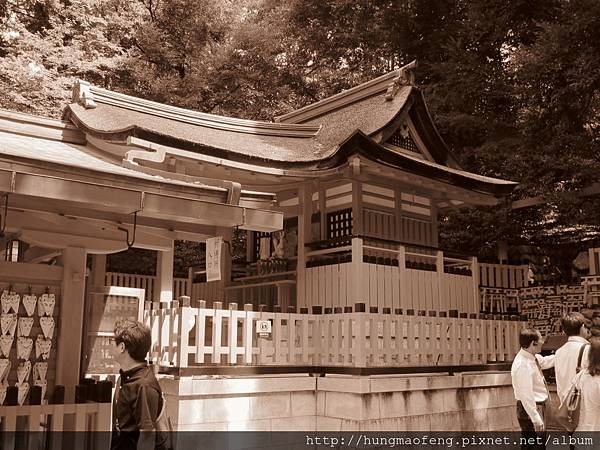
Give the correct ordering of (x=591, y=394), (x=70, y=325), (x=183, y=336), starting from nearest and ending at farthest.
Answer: (x=591, y=394) < (x=70, y=325) < (x=183, y=336)

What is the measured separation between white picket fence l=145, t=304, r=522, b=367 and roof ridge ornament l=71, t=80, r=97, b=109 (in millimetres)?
4765

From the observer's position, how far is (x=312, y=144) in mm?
14328

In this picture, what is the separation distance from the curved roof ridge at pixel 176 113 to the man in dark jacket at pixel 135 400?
8.17 metres

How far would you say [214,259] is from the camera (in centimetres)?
840

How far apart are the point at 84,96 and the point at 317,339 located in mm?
6502

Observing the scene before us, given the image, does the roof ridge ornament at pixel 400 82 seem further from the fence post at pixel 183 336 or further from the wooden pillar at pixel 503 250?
the fence post at pixel 183 336

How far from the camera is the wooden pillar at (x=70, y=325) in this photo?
7.21 m

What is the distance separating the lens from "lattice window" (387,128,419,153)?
1420cm

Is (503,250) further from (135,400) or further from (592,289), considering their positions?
(135,400)

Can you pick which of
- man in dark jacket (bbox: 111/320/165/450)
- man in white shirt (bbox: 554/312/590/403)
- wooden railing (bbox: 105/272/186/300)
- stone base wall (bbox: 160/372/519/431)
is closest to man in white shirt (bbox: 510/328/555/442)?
man in white shirt (bbox: 554/312/590/403)

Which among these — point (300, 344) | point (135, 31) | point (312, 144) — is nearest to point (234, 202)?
point (300, 344)

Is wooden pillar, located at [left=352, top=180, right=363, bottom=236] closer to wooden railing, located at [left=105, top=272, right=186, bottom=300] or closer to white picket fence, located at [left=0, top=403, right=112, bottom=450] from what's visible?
white picket fence, located at [left=0, top=403, right=112, bottom=450]

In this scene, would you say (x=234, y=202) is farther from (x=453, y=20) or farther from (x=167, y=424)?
(x=453, y=20)

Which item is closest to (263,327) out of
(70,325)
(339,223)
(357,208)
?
(70,325)
